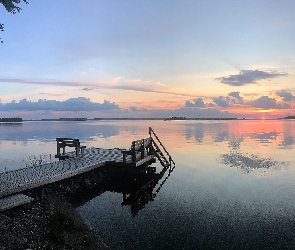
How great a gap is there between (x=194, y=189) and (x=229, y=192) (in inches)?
100

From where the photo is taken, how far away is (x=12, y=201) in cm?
1264

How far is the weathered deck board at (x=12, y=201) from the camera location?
12092mm

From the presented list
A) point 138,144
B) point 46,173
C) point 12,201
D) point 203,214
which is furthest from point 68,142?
point 203,214

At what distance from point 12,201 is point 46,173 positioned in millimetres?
5433

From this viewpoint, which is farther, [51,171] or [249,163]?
[249,163]

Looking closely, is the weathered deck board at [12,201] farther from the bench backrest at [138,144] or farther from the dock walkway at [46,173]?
the bench backrest at [138,144]

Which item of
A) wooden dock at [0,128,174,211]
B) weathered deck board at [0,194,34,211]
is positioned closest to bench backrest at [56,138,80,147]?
wooden dock at [0,128,174,211]

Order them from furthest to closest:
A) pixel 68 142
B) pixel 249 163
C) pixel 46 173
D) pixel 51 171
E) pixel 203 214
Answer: pixel 249 163, pixel 68 142, pixel 51 171, pixel 46 173, pixel 203 214

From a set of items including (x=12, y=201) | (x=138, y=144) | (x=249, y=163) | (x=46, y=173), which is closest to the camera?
(x=12, y=201)

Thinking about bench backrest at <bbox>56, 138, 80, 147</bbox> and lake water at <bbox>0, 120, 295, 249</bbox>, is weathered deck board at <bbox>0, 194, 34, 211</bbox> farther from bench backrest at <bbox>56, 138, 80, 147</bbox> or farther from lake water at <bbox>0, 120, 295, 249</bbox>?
bench backrest at <bbox>56, 138, 80, 147</bbox>

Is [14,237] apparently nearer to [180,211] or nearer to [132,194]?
[180,211]

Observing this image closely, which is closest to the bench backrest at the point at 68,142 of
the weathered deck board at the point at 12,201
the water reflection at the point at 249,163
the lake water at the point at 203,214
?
the lake water at the point at 203,214

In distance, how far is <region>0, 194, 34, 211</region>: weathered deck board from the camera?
476 inches

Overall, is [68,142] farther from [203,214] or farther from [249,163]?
[249,163]
